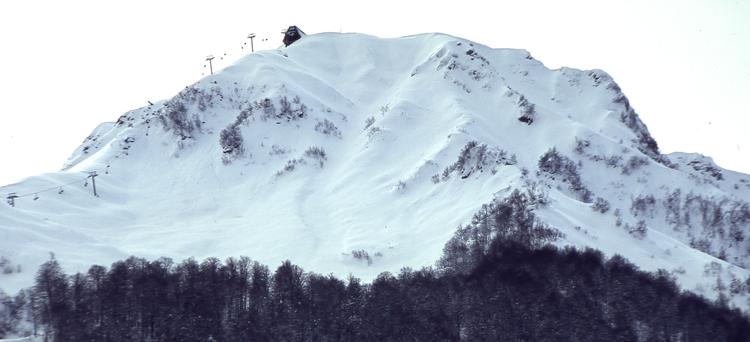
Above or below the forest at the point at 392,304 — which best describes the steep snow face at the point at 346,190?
above

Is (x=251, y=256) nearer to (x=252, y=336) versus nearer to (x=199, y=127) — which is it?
(x=252, y=336)

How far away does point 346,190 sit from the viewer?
538 feet

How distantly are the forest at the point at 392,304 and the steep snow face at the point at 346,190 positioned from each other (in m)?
10.3

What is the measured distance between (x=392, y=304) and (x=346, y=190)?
6921 cm

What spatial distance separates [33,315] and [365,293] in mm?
39771

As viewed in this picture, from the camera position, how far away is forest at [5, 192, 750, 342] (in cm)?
9100

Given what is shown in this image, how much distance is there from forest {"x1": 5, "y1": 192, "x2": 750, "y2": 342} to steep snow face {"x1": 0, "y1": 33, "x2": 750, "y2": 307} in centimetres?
1032

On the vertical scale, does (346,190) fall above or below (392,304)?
above

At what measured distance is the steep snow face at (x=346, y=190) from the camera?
12988cm

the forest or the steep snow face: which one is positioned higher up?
the steep snow face

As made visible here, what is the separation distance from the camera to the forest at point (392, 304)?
3583 inches

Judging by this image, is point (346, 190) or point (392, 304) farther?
point (346, 190)

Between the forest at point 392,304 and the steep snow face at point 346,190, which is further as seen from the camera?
the steep snow face at point 346,190

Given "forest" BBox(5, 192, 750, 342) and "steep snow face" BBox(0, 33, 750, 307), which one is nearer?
"forest" BBox(5, 192, 750, 342)
